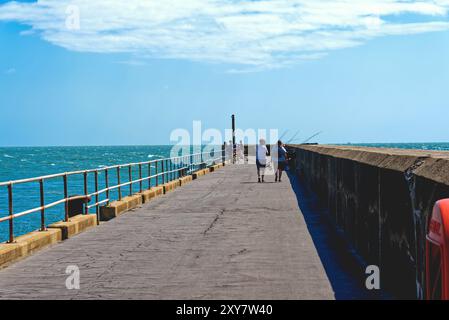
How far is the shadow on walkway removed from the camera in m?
8.24

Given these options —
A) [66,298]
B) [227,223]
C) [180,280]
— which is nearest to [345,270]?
[180,280]

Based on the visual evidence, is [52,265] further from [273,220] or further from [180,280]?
→ [273,220]

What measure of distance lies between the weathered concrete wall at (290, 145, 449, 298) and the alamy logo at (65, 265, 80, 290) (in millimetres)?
3766

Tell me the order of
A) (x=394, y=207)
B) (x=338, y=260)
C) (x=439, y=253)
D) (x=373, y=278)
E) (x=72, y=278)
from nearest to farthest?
(x=439, y=253)
(x=394, y=207)
(x=373, y=278)
(x=72, y=278)
(x=338, y=260)

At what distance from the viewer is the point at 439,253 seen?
15.6ft

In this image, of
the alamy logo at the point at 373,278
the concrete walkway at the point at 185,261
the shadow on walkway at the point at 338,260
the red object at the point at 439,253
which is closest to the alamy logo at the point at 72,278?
the concrete walkway at the point at 185,261

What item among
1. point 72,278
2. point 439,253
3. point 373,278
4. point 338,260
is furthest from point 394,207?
point 72,278

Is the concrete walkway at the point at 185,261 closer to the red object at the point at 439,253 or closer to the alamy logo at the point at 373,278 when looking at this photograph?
the alamy logo at the point at 373,278

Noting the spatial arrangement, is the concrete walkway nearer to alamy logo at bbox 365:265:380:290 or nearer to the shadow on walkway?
the shadow on walkway

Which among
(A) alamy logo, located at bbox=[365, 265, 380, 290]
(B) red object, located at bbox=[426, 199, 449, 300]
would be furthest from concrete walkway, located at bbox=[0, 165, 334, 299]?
(B) red object, located at bbox=[426, 199, 449, 300]

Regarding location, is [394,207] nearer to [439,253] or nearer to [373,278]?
[373,278]

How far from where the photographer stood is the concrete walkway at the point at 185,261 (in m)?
8.41

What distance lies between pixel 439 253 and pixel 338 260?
19.0ft
